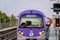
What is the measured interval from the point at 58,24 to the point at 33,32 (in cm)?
179

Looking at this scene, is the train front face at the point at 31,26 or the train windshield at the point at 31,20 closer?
the train front face at the point at 31,26

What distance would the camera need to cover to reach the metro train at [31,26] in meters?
15.1

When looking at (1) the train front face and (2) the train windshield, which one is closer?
(1) the train front face

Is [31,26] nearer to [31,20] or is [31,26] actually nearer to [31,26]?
[31,26]

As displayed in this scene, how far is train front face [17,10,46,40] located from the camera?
1505cm

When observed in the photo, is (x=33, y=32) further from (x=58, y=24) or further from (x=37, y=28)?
(x=58, y=24)

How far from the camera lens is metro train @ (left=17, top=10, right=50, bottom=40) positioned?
49.4 ft

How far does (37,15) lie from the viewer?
15.9 m

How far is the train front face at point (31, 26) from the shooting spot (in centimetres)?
1505

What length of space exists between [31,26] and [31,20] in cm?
49

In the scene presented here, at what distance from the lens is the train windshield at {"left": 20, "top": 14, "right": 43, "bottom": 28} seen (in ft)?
50.9

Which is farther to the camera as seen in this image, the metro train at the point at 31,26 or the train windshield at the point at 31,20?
the train windshield at the point at 31,20

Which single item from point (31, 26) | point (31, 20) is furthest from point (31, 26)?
point (31, 20)

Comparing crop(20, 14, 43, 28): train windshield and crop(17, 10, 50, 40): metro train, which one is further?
crop(20, 14, 43, 28): train windshield
